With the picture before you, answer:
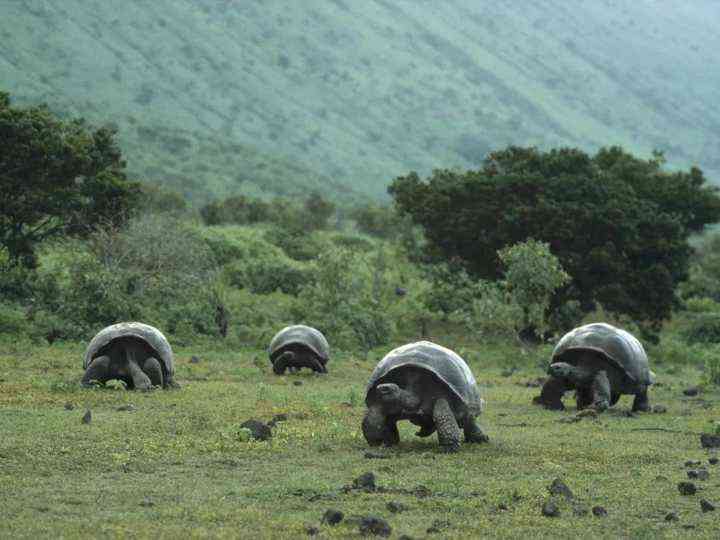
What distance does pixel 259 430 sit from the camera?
39.3 ft

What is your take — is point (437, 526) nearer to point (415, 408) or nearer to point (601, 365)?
point (415, 408)

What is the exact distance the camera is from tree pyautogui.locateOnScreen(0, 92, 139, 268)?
86.1ft

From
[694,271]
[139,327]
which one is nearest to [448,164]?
[694,271]

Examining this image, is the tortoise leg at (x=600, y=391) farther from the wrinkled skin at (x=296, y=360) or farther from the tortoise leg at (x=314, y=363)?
the tortoise leg at (x=314, y=363)

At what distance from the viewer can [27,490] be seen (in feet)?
29.7

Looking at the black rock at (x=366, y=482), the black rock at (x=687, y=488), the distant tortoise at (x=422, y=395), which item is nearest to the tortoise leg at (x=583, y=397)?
the distant tortoise at (x=422, y=395)

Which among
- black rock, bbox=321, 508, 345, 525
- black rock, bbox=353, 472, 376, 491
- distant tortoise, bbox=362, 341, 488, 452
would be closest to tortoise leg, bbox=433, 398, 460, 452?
distant tortoise, bbox=362, 341, 488, 452

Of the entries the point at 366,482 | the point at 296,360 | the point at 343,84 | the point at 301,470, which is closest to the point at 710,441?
the point at 301,470

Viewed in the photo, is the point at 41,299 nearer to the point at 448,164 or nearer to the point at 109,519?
the point at 109,519

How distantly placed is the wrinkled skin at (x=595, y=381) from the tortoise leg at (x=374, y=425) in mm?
4431

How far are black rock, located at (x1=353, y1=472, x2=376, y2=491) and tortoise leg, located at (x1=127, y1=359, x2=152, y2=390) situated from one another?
7279mm

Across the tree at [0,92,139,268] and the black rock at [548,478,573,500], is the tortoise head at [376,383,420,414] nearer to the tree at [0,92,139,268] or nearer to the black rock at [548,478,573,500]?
the black rock at [548,478,573,500]

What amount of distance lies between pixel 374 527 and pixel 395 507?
805 mm

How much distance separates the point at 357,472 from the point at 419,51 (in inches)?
4774
